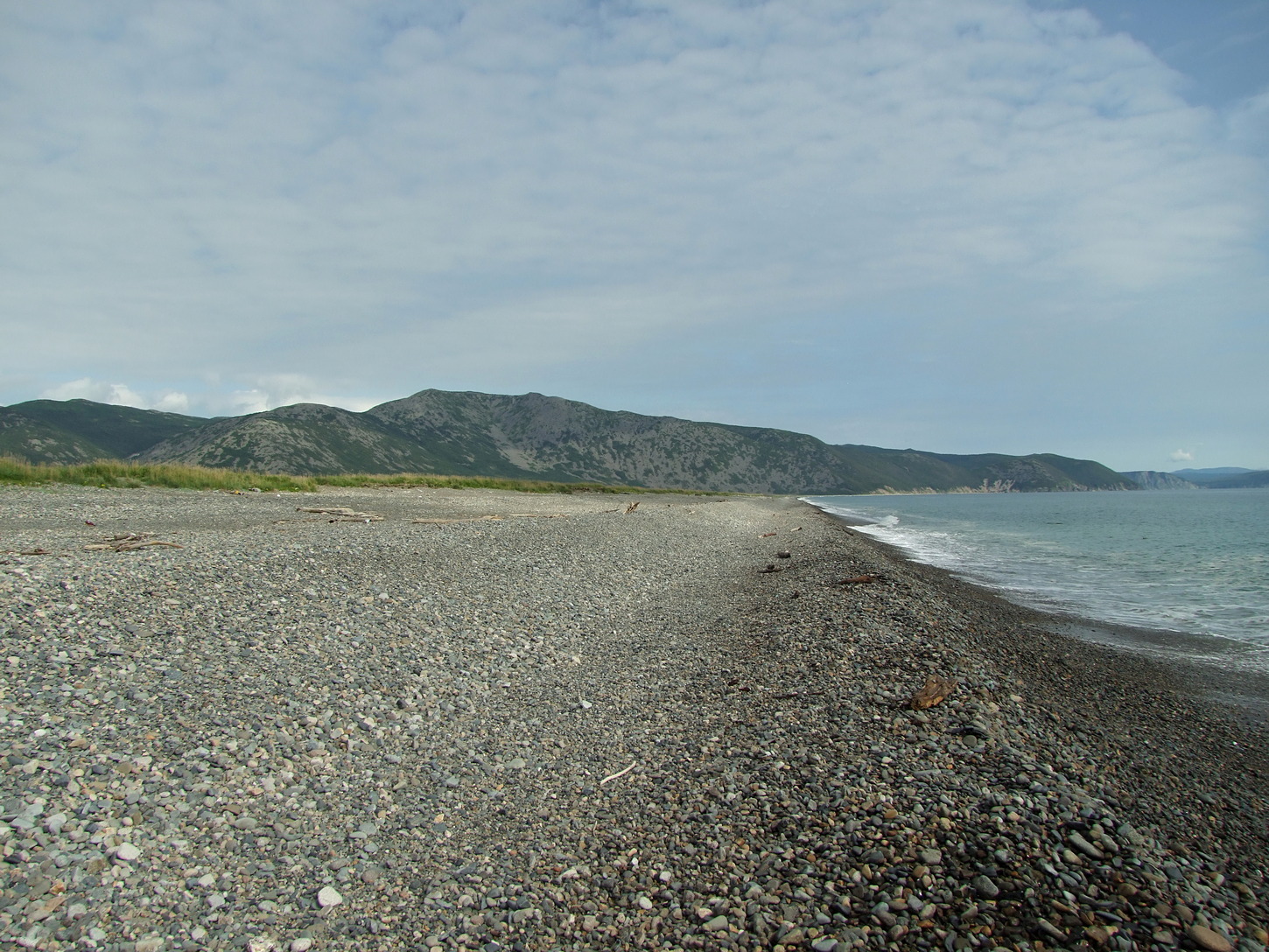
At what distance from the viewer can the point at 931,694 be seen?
306 inches

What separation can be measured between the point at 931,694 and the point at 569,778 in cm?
450

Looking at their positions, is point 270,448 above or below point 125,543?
above

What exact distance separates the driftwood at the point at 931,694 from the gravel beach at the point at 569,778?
0.10m

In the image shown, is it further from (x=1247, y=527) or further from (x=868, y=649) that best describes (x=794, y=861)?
(x=1247, y=527)

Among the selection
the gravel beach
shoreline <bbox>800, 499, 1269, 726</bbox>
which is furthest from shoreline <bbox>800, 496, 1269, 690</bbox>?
the gravel beach

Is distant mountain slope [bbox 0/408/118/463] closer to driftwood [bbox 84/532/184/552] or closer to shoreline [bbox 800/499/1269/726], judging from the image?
driftwood [bbox 84/532/184/552]

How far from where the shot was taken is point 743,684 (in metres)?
9.00

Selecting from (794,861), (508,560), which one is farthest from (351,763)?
(508,560)

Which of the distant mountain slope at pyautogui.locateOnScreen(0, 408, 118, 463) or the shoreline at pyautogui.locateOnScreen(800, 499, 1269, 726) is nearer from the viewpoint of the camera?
the shoreline at pyautogui.locateOnScreen(800, 499, 1269, 726)

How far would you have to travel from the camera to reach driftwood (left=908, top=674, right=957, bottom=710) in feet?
24.8

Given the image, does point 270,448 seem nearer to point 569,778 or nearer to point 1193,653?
point 569,778

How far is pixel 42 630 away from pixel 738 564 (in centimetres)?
1718

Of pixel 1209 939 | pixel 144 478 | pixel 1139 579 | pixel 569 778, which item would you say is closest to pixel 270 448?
pixel 144 478

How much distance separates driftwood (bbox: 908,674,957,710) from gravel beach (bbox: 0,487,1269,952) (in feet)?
0.33
